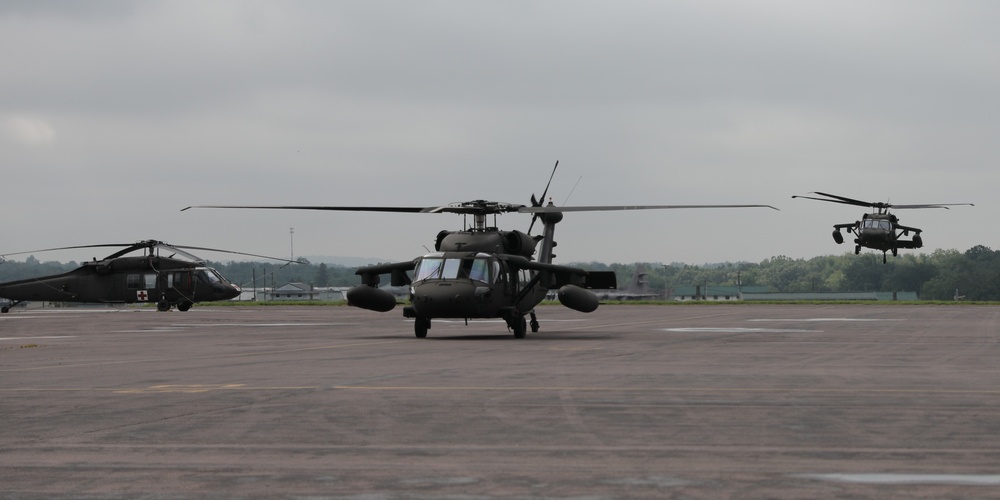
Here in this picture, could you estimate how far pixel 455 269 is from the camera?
32.6 metres

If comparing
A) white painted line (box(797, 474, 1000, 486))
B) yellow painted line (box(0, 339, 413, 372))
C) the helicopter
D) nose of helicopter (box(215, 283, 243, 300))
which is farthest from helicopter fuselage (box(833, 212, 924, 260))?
white painted line (box(797, 474, 1000, 486))

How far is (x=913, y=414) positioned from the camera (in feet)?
43.6

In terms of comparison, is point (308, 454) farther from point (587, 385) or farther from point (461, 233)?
point (461, 233)

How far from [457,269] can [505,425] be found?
2015 cm

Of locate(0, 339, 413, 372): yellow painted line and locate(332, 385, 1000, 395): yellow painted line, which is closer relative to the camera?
locate(332, 385, 1000, 395): yellow painted line

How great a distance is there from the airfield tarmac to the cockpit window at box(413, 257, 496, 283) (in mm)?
7106

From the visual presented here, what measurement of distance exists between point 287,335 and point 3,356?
12228 mm

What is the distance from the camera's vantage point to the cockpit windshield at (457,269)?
1282 inches

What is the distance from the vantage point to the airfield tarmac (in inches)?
356

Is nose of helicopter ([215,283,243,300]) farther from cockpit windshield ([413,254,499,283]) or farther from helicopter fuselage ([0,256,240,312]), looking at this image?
cockpit windshield ([413,254,499,283])

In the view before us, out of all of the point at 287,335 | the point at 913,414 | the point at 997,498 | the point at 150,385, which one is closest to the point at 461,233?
the point at 287,335

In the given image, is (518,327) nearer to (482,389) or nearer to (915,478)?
(482,389)

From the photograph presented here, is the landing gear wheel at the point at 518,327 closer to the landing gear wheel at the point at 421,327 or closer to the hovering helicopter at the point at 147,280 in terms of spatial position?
the landing gear wheel at the point at 421,327

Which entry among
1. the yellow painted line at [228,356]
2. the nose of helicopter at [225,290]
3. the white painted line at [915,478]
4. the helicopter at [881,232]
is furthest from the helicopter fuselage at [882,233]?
the white painted line at [915,478]
